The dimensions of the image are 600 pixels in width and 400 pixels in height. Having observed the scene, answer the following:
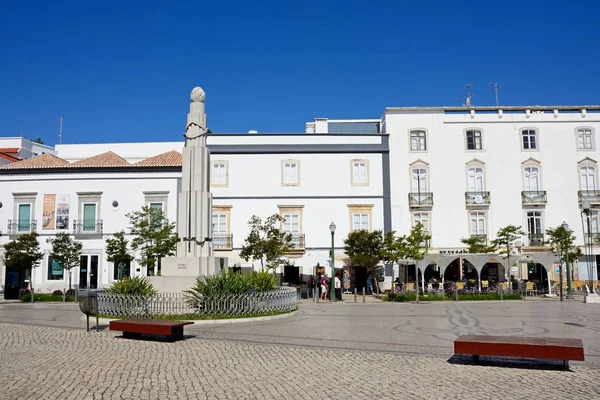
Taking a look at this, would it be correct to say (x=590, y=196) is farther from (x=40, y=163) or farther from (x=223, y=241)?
(x=40, y=163)

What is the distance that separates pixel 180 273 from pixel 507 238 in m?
20.3

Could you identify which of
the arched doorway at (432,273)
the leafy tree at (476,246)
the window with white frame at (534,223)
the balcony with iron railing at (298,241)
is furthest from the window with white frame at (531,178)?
the balcony with iron railing at (298,241)

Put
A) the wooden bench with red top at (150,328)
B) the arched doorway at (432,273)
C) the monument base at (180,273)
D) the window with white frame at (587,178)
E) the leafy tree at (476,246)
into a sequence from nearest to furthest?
1. the wooden bench with red top at (150,328)
2. the monument base at (180,273)
3. the leafy tree at (476,246)
4. the arched doorway at (432,273)
5. the window with white frame at (587,178)

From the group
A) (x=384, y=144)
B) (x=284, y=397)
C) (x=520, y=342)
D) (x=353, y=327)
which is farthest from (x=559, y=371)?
(x=384, y=144)

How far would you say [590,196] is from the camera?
36344 millimetres

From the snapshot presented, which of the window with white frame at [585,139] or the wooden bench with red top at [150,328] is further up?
the window with white frame at [585,139]

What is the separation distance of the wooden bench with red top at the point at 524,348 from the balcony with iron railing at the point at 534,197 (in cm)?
2878

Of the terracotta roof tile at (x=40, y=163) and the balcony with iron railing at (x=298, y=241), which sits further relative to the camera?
the terracotta roof tile at (x=40, y=163)

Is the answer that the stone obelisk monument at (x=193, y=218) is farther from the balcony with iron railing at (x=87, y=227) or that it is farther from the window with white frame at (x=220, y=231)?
the balcony with iron railing at (x=87, y=227)

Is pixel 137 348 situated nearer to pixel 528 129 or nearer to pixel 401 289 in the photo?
pixel 401 289

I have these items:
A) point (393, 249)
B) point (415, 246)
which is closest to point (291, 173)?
point (393, 249)

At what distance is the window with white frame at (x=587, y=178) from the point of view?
36.5 meters

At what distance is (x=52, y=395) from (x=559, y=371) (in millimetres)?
7400

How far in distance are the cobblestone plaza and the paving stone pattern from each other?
1cm
